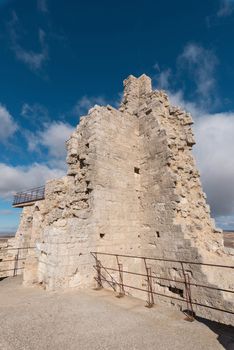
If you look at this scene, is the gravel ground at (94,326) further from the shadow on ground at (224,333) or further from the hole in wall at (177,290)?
the hole in wall at (177,290)

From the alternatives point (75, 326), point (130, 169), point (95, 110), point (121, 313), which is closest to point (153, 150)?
point (130, 169)

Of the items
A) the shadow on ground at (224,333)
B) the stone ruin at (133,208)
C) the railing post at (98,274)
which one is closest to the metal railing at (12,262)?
the stone ruin at (133,208)

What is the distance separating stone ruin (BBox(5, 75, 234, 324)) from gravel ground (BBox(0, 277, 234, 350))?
125 centimetres

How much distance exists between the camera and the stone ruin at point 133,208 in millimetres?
6559

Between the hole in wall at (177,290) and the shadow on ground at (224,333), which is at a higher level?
the hole in wall at (177,290)

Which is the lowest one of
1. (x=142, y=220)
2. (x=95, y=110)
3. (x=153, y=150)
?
(x=142, y=220)

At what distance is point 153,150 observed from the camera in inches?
356

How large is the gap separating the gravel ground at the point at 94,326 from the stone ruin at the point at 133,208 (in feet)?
4.12

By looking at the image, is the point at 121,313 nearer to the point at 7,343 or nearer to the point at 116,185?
the point at 7,343

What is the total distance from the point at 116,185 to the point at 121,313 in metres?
4.45

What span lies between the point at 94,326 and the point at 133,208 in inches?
197

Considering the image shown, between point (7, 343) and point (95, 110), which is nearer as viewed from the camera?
point (7, 343)

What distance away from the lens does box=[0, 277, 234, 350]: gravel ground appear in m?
3.42

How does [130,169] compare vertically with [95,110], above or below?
below
